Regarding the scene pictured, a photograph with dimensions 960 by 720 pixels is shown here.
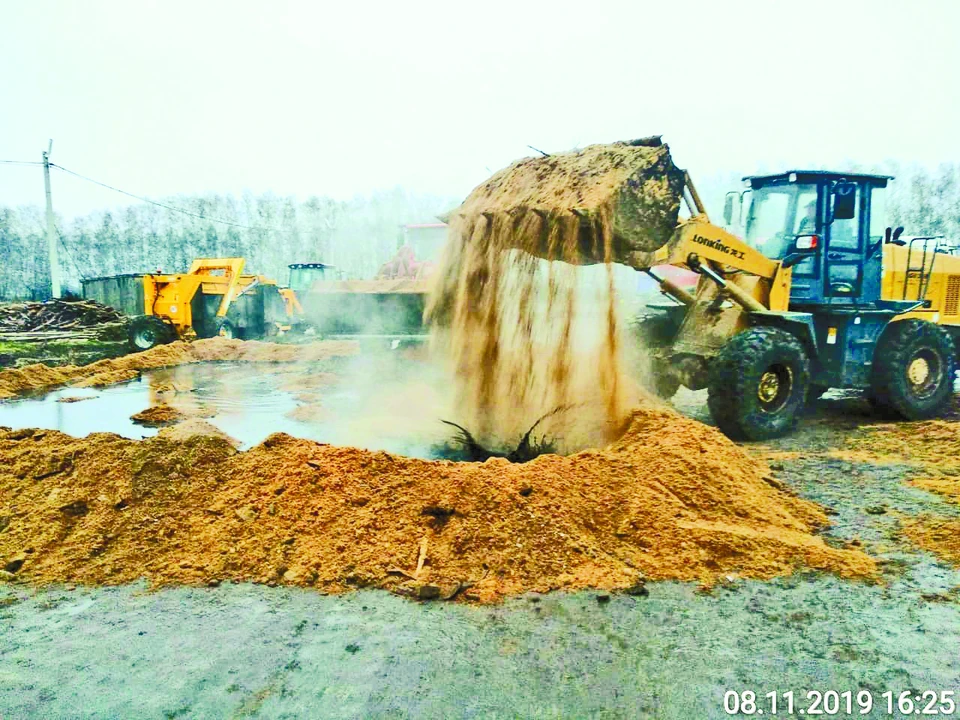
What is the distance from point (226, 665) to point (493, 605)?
1.31 m

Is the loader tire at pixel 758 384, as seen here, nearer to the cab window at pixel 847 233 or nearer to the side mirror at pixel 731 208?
the cab window at pixel 847 233

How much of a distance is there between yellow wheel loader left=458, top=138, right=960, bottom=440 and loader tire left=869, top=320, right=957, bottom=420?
0.02 metres

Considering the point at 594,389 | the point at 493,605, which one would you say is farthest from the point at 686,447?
the point at 493,605

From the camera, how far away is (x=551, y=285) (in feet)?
20.7

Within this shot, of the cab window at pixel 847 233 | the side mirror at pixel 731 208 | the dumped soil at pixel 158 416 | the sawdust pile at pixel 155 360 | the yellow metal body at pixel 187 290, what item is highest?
the side mirror at pixel 731 208

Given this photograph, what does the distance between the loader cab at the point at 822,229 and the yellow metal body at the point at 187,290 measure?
1403 centimetres

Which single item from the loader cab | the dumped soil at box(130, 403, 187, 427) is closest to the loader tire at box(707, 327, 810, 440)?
the loader cab

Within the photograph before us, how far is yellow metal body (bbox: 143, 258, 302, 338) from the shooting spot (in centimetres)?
1700

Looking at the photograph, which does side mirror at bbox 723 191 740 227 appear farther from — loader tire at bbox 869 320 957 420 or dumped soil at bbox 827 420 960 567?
dumped soil at bbox 827 420 960 567

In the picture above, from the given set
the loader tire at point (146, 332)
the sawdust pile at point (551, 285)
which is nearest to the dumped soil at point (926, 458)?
the sawdust pile at point (551, 285)

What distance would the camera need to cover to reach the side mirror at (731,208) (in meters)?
8.05

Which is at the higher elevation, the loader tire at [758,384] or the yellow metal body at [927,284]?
the yellow metal body at [927,284]

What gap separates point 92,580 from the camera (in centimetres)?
375

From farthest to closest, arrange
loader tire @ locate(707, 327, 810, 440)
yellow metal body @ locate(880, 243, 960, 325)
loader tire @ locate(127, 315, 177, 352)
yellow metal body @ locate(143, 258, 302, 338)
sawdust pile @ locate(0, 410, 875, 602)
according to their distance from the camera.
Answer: yellow metal body @ locate(143, 258, 302, 338)
loader tire @ locate(127, 315, 177, 352)
yellow metal body @ locate(880, 243, 960, 325)
loader tire @ locate(707, 327, 810, 440)
sawdust pile @ locate(0, 410, 875, 602)
